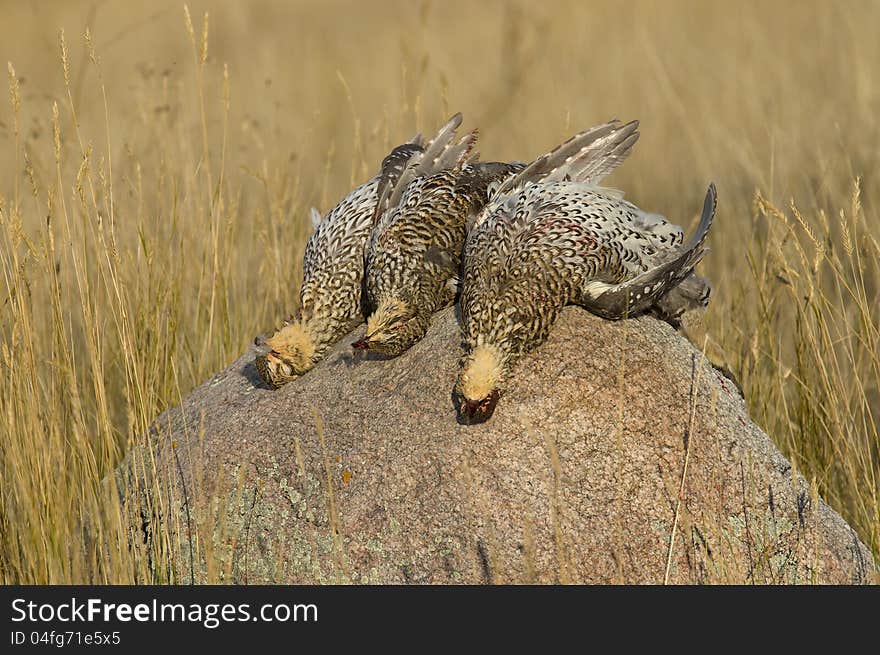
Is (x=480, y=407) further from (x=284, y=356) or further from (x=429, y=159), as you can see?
(x=429, y=159)

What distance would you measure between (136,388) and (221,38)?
11093 millimetres

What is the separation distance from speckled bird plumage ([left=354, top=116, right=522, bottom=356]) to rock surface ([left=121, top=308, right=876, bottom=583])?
137mm

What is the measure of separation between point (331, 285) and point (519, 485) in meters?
1.31

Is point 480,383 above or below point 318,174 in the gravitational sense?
above

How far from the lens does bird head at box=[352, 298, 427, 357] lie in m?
4.00

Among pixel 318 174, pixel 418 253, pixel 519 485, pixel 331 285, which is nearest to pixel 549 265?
pixel 418 253

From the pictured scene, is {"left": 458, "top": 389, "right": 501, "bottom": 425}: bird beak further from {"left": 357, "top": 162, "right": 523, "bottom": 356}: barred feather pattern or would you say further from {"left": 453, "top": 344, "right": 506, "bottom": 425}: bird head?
{"left": 357, "top": 162, "right": 523, "bottom": 356}: barred feather pattern

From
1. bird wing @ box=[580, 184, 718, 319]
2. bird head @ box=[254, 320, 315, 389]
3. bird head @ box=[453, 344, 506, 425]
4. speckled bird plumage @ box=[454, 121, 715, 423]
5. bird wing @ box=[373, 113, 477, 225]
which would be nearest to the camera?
bird head @ box=[453, 344, 506, 425]

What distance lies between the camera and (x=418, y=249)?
4297mm

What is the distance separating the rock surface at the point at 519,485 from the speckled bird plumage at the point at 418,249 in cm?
14

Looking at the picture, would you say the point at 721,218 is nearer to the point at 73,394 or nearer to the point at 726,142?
the point at 726,142

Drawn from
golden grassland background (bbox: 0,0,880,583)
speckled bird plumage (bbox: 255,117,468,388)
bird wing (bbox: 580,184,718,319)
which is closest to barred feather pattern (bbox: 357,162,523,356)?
speckled bird plumage (bbox: 255,117,468,388)
